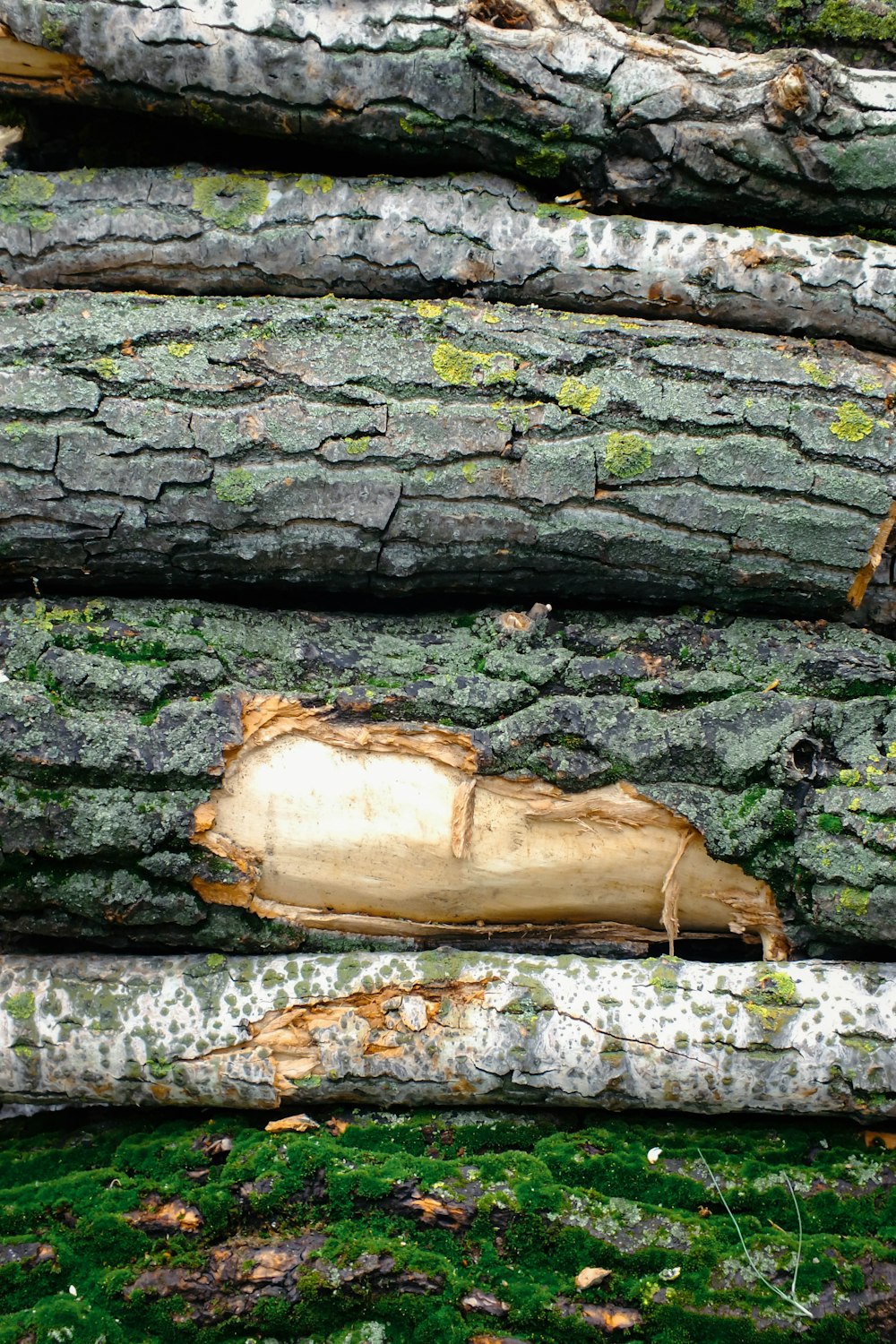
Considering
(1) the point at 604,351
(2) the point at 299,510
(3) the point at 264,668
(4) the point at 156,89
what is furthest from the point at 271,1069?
(4) the point at 156,89

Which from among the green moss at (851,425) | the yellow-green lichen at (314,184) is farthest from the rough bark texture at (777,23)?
the green moss at (851,425)

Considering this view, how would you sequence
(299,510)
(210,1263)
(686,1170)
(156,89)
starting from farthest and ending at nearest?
(156,89), (299,510), (686,1170), (210,1263)

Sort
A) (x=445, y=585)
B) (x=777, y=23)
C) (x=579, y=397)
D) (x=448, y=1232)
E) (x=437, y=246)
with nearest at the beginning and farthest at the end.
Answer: (x=448, y=1232) < (x=579, y=397) < (x=445, y=585) < (x=437, y=246) < (x=777, y=23)

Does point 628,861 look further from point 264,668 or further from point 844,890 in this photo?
point 264,668

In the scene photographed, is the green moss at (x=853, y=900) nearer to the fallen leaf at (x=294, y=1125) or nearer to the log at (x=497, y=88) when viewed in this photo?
the fallen leaf at (x=294, y=1125)

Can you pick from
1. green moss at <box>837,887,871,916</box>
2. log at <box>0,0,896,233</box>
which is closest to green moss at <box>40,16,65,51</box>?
log at <box>0,0,896,233</box>

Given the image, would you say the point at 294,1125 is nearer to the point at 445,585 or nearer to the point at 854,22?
the point at 445,585

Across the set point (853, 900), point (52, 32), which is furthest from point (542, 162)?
point (853, 900)
